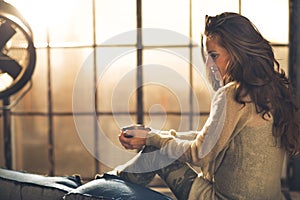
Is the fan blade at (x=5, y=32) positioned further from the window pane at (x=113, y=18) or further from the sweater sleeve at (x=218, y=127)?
the sweater sleeve at (x=218, y=127)

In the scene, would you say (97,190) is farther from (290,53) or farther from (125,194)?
(290,53)

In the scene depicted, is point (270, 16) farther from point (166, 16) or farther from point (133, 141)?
point (133, 141)

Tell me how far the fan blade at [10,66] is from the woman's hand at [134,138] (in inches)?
44.4

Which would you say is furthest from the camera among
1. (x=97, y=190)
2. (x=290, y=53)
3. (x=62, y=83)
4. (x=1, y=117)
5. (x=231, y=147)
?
(x=62, y=83)

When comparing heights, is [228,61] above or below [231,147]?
above

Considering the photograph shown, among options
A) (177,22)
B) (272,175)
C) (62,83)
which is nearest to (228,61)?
(272,175)

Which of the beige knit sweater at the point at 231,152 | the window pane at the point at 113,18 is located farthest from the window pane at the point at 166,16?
the beige knit sweater at the point at 231,152

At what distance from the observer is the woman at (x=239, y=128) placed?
68.5 inches

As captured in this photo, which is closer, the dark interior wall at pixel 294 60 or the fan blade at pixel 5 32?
the fan blade at pixel 5 32

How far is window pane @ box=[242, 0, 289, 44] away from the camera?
10.4ft

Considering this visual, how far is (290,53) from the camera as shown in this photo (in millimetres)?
3074

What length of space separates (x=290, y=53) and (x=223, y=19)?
1.35 meters

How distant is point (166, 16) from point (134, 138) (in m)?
1.69

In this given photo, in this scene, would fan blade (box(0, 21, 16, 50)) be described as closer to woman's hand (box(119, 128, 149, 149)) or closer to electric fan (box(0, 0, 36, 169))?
electric fan (box(0, 0, 36, 169))
